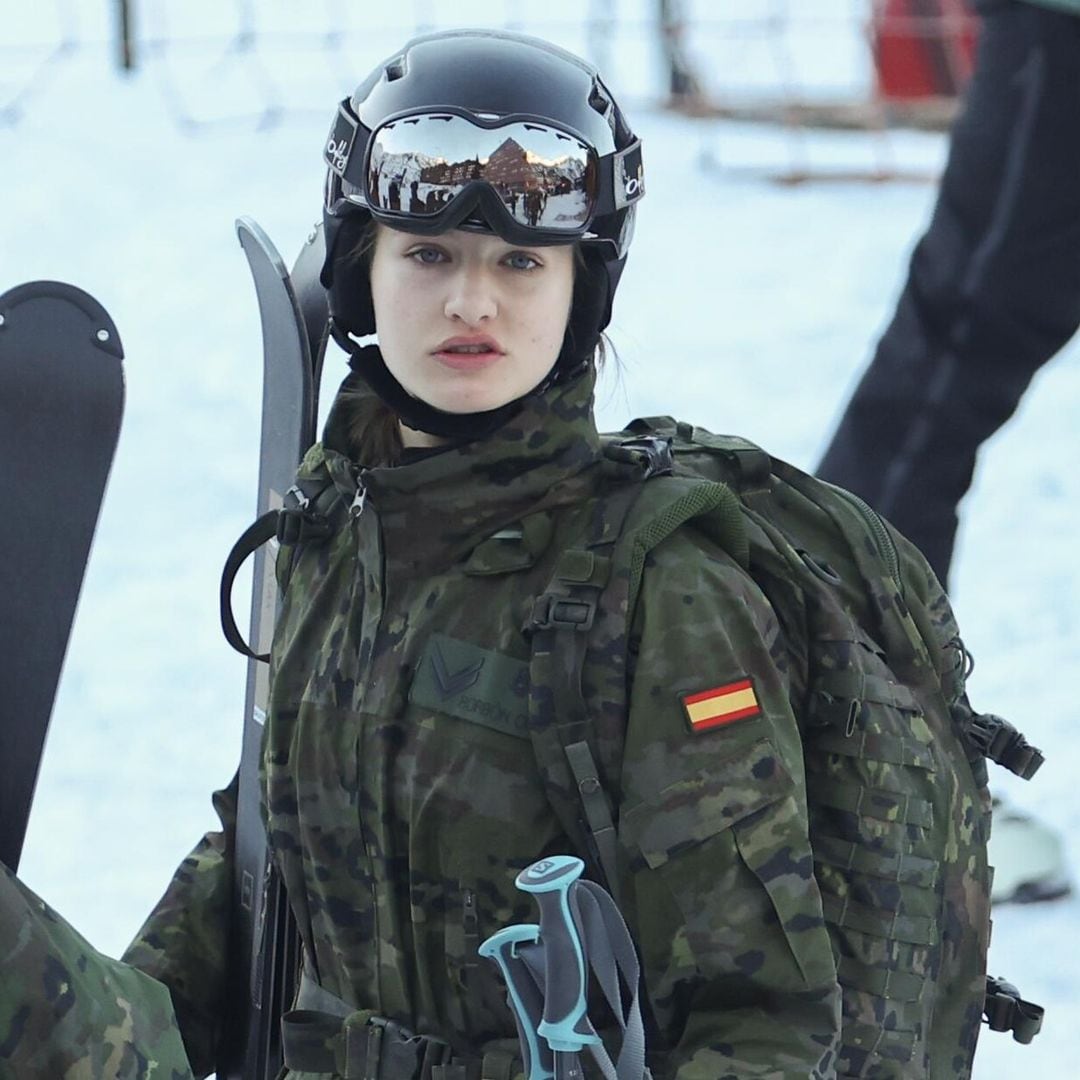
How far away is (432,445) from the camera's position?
254cm

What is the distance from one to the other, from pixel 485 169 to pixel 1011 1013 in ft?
3.78

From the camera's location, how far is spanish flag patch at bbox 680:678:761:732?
220 centimetres

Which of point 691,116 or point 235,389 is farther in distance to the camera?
point 691,116

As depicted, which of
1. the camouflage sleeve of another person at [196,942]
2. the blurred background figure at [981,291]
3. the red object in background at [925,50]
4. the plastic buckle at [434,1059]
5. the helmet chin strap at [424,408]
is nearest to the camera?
the plastic buckle at [434,1059]

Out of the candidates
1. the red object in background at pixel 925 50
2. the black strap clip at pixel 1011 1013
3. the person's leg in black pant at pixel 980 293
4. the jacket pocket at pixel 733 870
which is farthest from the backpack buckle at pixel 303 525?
the red object in background at pixel 925 50

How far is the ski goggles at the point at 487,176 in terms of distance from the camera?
7.77 feet

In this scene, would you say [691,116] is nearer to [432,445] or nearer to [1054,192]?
[1054,192]

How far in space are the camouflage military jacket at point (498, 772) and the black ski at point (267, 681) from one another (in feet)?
0.94

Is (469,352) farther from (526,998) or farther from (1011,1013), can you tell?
(1011,1013)

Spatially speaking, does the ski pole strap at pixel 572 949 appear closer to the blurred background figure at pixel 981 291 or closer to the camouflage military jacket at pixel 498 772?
the camouflage military jacket at pixel 498 772

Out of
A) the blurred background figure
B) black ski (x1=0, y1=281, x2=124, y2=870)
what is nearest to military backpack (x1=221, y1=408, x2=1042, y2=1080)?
black ski (x1=0, y1=281, x2=124, y2=870)

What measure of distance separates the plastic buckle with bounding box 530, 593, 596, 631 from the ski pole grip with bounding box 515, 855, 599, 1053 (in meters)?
0.31

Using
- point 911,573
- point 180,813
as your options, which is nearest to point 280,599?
point 911,573

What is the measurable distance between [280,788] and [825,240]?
7.28 metres
